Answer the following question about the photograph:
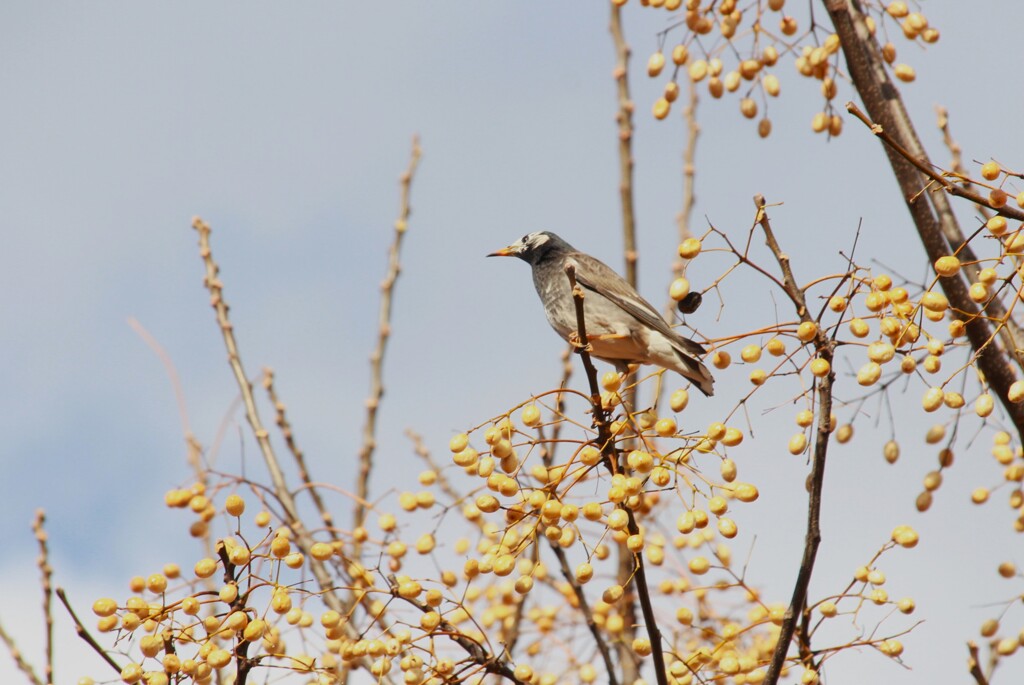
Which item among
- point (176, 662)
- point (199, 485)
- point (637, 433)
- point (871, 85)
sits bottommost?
point (176, 662)

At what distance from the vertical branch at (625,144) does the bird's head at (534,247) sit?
429 millimetres

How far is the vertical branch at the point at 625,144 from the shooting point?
5.96 m

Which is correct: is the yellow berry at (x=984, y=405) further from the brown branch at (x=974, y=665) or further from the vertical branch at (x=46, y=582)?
the vertical branch at (x=46, y=582)

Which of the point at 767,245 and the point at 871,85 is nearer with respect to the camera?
the point at 767,245

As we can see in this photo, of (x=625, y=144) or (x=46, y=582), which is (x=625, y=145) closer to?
(x=625, y=144)

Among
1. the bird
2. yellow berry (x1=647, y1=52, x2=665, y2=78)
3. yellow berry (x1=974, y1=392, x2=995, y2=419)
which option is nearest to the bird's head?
the bird

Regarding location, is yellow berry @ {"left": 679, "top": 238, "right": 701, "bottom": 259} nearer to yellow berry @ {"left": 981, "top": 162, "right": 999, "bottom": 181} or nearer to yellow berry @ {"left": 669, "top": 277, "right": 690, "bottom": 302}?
yellow berry @ {"left": 669, "top": 277, "right": 690, "bottom": 302}

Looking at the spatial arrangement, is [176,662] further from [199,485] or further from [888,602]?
[888,602]

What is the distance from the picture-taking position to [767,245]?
9.99ft

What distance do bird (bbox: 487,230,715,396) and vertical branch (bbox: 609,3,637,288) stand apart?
0.79 ft

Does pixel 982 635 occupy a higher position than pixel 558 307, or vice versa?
pixel 558 307

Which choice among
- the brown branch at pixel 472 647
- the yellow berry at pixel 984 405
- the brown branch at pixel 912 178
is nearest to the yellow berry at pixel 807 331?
the yellow berry at pixel 984 405

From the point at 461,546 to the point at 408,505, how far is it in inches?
52.1

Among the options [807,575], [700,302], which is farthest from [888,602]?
[700,302]
